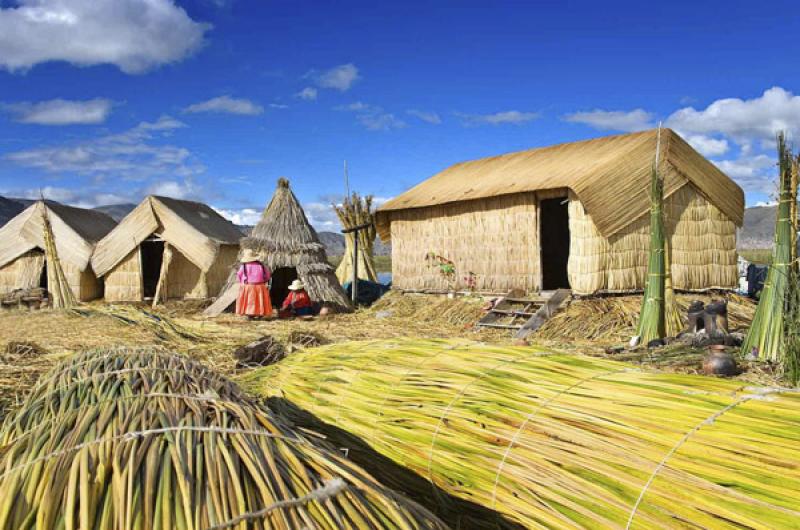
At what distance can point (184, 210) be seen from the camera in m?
14.9

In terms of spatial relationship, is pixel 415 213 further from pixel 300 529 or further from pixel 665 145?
pixel 300 529

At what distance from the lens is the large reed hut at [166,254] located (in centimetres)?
1414

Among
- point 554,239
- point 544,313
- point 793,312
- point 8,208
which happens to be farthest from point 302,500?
point 8,208

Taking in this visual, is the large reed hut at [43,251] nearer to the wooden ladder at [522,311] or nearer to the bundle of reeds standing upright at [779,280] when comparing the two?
the wooden ladder at [522,311]

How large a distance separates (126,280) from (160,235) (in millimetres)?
1371

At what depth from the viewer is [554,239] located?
1417 centimetres

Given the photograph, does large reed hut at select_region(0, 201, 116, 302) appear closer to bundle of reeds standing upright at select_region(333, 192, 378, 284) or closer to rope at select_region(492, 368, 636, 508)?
bundle of reeds standing upright at select_region(333, 192, 378, 284)

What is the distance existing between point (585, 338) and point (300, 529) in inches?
296

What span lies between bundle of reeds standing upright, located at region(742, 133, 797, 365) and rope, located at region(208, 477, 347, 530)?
15.3 ft

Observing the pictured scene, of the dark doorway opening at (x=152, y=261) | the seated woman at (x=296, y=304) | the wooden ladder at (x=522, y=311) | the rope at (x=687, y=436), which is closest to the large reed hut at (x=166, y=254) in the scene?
the dark doorway opening at (x=152, y=261)

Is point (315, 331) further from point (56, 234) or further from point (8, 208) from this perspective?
point (8, 208)

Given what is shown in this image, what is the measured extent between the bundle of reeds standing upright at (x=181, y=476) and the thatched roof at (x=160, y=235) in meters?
12.9

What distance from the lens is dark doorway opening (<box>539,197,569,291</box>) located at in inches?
555

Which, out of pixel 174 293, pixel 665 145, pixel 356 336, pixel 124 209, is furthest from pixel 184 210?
pixel 124 209
